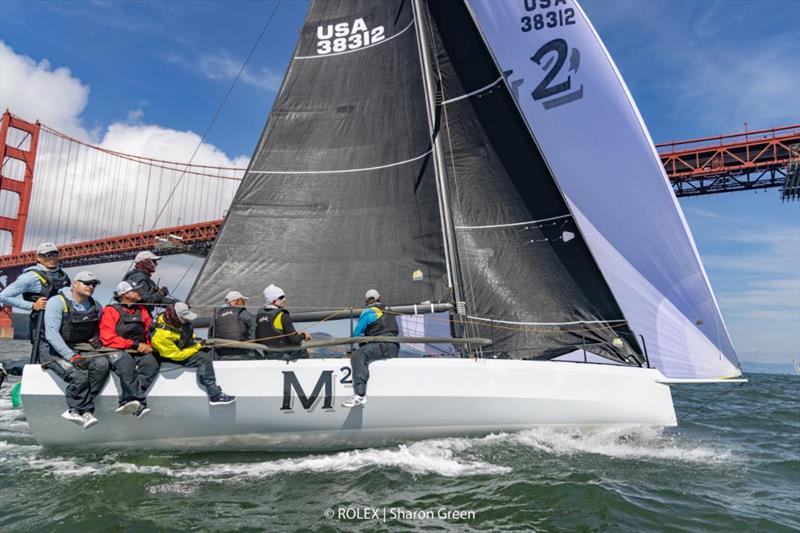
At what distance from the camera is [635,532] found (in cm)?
270

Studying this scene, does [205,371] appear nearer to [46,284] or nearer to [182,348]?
[182,348]

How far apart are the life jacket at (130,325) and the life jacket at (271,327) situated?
2.93 ft

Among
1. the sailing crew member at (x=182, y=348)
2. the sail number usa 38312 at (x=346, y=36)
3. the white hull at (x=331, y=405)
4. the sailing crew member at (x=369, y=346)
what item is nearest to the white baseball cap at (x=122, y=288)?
the sailing crew member at (x=182, y=348)

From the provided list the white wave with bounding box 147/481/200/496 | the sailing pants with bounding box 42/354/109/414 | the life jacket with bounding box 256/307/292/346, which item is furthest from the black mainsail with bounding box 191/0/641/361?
the white wave with bounding box 147/481/200/496

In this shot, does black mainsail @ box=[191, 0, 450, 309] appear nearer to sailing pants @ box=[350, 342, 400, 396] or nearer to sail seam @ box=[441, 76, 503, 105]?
sail seam @ box=[441, 76, 503, 105]

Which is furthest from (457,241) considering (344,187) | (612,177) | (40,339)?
(40,339)

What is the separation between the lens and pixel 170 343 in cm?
382

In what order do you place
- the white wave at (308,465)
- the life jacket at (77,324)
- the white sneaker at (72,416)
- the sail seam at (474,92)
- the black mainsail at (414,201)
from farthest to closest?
1. the sail seam at (474,92)
2. the black mainsail at (414,201)
3. the life jacket at (77,324)
4. the white sneaker at (72,416)
5. the white wave at (308,465)

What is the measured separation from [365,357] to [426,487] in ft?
3.70

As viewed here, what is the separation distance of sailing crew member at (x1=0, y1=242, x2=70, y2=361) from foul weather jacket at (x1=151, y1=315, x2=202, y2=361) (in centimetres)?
84

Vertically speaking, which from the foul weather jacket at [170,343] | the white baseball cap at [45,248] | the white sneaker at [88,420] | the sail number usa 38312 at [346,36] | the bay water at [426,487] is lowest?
the bay water at [426,487]

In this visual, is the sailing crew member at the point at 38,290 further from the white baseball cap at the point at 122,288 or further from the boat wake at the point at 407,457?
the boat wake at the point at 407,457

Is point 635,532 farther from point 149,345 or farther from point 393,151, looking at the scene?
point 393,151

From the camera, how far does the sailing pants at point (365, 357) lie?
12.7 feet
